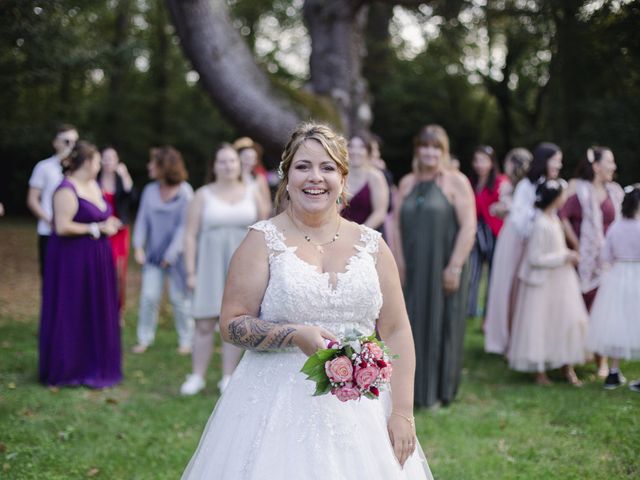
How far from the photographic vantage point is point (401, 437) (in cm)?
300

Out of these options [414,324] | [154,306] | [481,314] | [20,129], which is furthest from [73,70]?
[414,324]

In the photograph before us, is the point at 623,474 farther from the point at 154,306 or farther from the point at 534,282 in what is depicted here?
the point at 154,306

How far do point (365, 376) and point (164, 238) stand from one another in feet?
20.4

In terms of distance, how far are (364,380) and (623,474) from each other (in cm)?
305

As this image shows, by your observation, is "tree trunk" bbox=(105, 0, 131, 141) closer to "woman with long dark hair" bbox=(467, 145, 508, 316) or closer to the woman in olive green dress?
"woman with long dark hair" bbox=(467, 145, 508, 316)

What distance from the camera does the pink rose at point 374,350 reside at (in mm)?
2688

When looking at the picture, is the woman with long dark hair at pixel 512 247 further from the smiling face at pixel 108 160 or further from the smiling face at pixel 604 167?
the smiling face at pixel 108 160

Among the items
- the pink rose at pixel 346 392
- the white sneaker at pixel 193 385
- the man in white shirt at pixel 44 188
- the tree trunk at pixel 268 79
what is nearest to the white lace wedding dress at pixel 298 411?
the pink rose at pixel 346 392

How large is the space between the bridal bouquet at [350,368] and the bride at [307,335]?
0.09m

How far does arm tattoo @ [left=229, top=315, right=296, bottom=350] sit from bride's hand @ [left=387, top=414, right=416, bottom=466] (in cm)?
57

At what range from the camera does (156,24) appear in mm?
30234

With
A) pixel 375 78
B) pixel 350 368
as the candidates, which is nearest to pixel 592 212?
pixel 350 368

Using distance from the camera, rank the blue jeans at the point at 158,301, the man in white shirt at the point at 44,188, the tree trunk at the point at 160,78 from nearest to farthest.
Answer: the blue jeans at the point at 158,301 < the man in white shirt at the point at 44,188 < the tree trunk at the point at 160,78

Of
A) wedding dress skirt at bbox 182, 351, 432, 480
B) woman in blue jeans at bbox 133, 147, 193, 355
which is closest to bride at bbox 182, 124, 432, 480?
wedding dress skirt at bbox 182, 351, 432, 480
